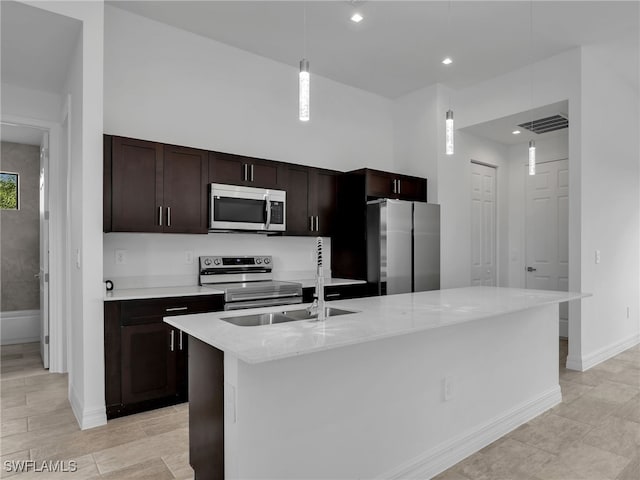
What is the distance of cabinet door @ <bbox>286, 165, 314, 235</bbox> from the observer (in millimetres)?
4191

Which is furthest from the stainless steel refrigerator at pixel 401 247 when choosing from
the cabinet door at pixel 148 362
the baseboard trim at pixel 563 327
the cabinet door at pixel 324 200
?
the cabinet door at pixel 148 362

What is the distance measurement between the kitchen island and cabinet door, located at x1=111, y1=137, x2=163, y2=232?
56.2 inches

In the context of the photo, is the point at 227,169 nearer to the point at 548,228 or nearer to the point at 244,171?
the point at 244,171

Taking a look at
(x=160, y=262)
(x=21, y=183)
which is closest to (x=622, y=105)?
(x=160, y=262)

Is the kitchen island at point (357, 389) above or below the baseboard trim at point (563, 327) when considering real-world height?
above

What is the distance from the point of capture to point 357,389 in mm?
1976

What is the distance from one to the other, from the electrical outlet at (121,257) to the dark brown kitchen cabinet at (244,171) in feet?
3.14

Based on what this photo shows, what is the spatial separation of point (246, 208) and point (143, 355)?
152cm

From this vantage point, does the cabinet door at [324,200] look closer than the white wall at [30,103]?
No

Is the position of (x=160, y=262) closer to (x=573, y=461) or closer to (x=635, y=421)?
(x=573, y=461)

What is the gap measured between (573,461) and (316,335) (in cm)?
187

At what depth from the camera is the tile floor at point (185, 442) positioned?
229 centimetres

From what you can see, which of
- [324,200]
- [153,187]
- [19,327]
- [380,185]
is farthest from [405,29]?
[19,327]

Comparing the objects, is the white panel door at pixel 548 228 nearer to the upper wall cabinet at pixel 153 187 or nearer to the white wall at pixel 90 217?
the upper wall cabinet at pixel 153 187
